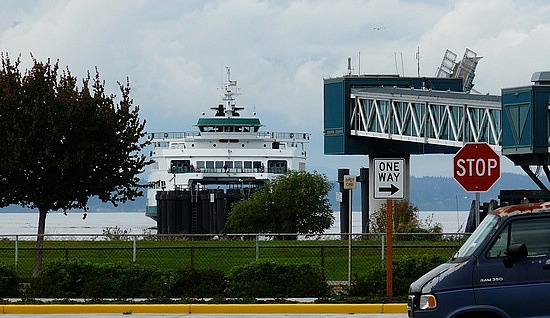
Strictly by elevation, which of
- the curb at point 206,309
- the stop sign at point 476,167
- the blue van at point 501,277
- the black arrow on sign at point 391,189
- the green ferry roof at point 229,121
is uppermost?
the green ferry roof at point 229,121

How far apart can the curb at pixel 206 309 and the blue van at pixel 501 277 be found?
752 centimetres

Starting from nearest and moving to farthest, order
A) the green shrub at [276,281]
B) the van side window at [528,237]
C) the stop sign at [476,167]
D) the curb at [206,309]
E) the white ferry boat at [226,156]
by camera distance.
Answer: the van side window at [528,237], the stop sign at [476,167], the curb at [206,309], the green shrub at [276,281], the white ferry boat at [226,156]

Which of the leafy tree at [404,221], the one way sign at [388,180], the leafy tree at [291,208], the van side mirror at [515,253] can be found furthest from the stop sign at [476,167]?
the leafy tree at [291,208]

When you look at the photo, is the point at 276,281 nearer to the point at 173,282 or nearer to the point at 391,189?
the point at 173,282

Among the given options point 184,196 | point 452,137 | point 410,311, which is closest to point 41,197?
point 410,311

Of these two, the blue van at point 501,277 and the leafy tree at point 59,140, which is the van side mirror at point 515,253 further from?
the leafy tree at point 59,140

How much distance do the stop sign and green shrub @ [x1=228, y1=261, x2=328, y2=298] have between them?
4.55m

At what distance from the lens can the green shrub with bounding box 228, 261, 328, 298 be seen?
2320 centimetres

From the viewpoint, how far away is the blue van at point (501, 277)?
520 inches

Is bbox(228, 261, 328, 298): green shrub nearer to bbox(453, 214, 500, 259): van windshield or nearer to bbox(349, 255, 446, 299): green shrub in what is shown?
bbox(349, 255, 446, 299): green shrub

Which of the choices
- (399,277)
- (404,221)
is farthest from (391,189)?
(404,221)

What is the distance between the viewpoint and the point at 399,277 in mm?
22969

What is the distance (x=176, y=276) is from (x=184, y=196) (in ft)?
215

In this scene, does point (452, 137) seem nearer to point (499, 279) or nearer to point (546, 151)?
point (546, 151)
